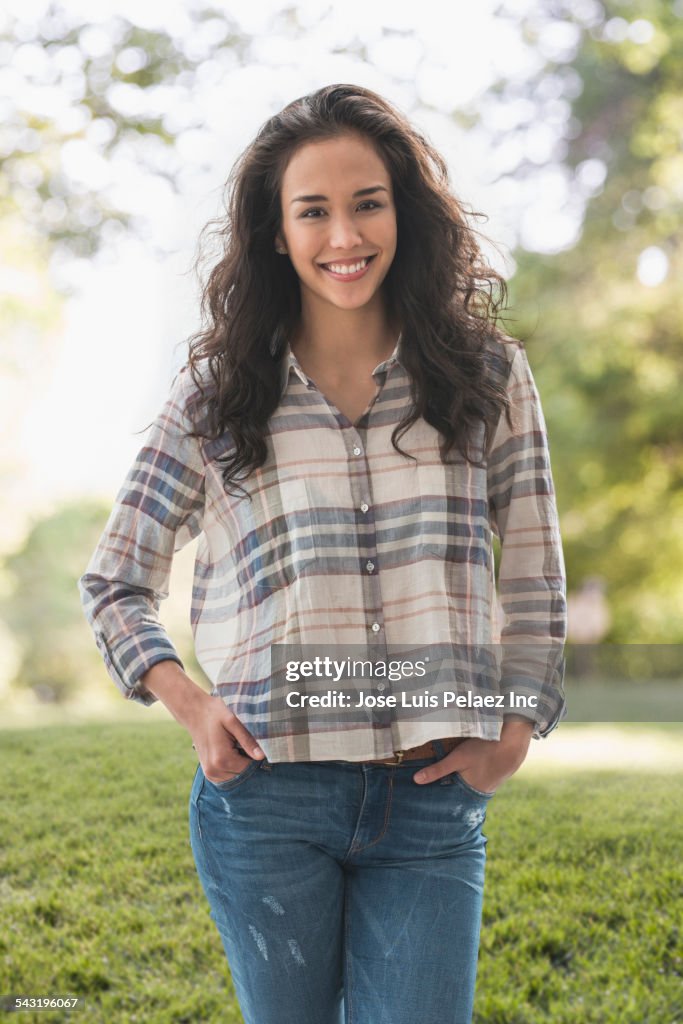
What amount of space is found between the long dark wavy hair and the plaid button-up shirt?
0.8 inches

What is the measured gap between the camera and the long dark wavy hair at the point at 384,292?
108cm

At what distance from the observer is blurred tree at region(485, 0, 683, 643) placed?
21.5ft

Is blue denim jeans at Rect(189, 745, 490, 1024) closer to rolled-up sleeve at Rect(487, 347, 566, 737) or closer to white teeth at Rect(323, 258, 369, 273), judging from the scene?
rolled-up sleeve at Rect(487, 347, 566, 737)

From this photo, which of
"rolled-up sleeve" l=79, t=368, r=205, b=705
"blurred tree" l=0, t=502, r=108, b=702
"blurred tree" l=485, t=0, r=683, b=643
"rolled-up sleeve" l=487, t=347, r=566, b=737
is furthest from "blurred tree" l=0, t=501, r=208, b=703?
"rolled-up sleeve" l=487, t=347, r=566, b=737

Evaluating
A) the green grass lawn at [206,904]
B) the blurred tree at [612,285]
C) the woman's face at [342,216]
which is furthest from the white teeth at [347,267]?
the blurred tree at [612,285]

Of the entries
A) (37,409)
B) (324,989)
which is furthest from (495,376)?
(37,409)

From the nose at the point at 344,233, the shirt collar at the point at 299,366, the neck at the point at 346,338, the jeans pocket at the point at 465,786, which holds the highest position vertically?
the nose at the point at 344,233

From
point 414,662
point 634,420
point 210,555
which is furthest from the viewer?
point 634,420

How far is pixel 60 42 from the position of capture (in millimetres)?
4891

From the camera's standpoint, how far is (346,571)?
3.41 feet

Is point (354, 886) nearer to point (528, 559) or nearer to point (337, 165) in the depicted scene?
point (528, 559)

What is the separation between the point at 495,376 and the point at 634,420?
22.7 feet

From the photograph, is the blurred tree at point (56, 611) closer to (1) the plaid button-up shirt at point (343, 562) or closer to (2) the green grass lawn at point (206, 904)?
(2) the green grass lawn at point (206, 904)

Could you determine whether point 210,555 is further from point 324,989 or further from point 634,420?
point 634,420
